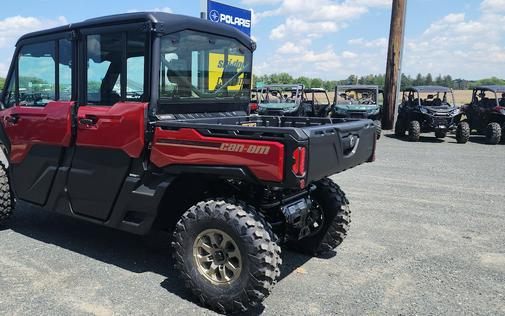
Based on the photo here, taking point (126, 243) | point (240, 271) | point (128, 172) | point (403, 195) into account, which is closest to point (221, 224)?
point (240, 271)

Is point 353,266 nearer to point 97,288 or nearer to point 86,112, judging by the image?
point 97,288

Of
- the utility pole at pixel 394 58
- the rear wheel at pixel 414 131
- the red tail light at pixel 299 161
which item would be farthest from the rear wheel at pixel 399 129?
the red tail light at pixel 299 161

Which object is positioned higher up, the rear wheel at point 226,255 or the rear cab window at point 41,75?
the rear cab window at point 41,75

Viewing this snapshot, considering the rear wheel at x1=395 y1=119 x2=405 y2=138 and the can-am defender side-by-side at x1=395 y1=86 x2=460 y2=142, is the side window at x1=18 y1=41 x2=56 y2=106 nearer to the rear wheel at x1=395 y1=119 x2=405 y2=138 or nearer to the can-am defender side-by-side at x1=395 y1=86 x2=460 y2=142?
the can-am defender side-by-side at x1=395 y1=86 x2=460 y2=142

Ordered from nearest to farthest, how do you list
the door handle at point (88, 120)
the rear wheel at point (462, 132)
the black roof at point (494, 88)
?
the door handle at point (88, 120) → the rear wheel at point (462, 132) → the black roof at point (494, 88)

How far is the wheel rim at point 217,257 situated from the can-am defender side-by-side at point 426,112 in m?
12.6

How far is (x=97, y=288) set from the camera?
383 centimetres

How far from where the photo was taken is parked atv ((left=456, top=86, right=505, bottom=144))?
1462 centimetres

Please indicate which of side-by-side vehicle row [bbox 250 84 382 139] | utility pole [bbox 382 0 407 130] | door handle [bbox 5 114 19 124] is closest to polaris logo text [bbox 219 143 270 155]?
door handle [bbox 5 114 19 124]

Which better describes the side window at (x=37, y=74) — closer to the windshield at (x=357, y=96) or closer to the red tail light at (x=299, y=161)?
the red tail light at (x=299, y=161)

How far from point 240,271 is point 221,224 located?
366 millimetres

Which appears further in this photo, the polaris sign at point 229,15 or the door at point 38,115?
the polaris sign at point 229,15

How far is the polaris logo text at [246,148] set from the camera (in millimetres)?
3216

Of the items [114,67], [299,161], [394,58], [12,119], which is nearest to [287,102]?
[394,58]
